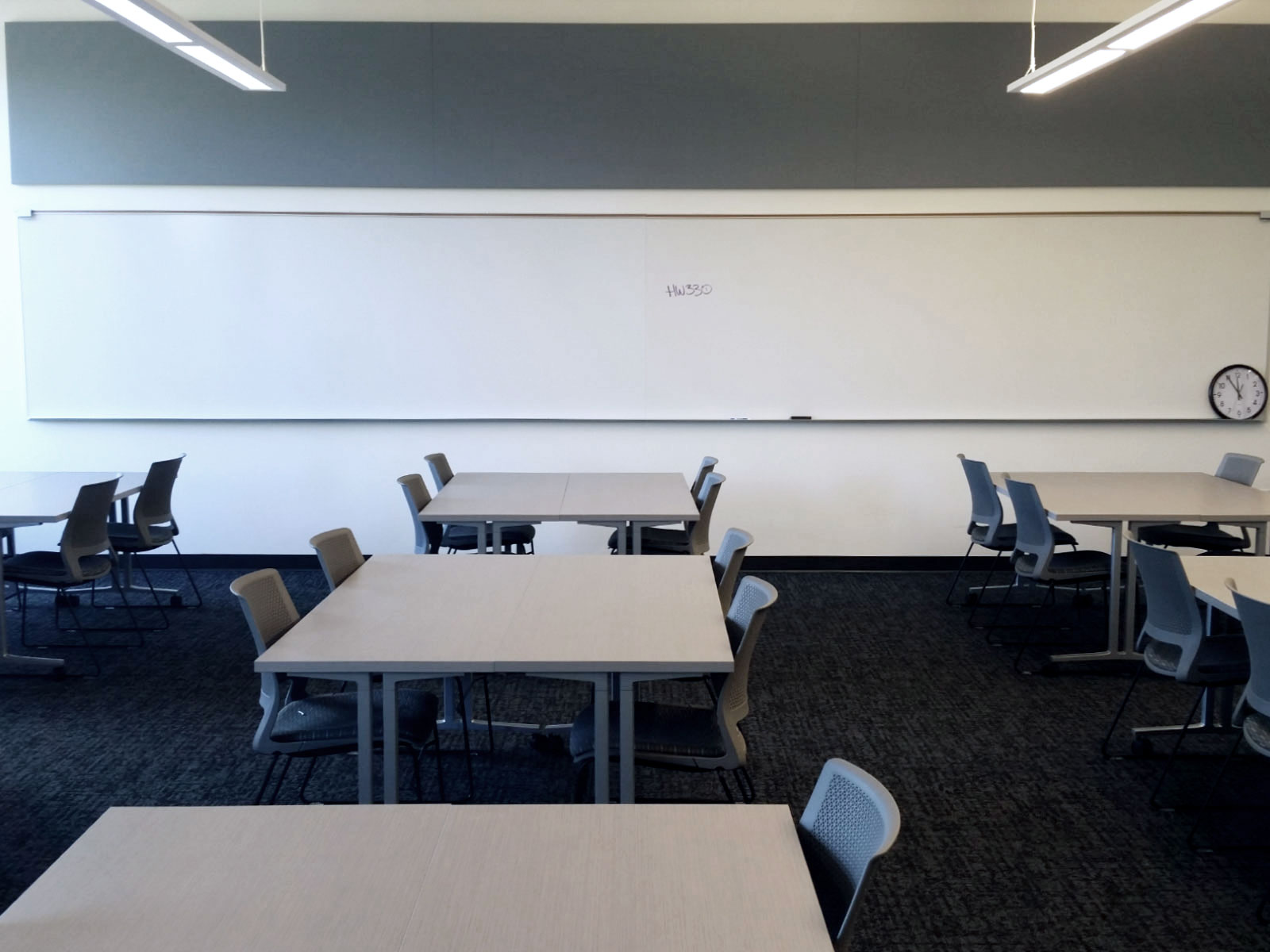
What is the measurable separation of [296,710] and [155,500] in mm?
3193

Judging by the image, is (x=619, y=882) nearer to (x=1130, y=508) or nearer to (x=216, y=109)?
(x=1130, y=508)

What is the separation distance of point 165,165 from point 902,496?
5.36 meters

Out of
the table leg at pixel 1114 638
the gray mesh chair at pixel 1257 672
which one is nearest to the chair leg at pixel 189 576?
the table leg at pixel 1114 638

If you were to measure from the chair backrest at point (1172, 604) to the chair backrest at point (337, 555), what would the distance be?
2.90 m

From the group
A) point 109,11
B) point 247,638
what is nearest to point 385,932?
point 109,11

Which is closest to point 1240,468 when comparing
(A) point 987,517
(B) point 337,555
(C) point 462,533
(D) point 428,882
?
(A) point 987,517

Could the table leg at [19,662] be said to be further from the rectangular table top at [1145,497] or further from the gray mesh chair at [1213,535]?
the gray mesh chair at [1213,535]

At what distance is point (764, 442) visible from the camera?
Result: 6.94 meters

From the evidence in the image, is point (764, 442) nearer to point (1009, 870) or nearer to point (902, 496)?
point (902, 496)

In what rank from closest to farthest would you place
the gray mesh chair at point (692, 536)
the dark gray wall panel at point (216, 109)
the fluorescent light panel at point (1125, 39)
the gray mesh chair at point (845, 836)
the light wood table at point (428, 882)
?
the light wood table at point (428, 882), the gray mesh chair at point (845, 836), the fluorescent light panel at point (1125, 39), the gray mesh chair at point (692, 536), the dark gray wall panel at point (216, 109)

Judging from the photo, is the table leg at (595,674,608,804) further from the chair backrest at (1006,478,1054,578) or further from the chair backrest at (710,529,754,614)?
the chair backrest at (1006,478,1054,578)

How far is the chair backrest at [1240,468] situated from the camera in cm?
564

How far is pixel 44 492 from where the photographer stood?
5.31 meters

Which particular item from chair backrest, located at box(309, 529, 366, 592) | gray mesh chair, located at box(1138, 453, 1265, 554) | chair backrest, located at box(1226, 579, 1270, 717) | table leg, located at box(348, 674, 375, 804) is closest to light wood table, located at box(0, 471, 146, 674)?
chair backrest, located at box(309, 529, 366, 592)
